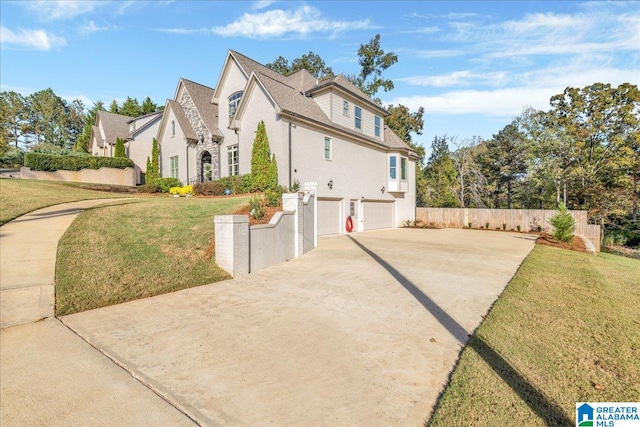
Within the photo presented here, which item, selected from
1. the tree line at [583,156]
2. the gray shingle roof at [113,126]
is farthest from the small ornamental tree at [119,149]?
the tree line at [583,156]

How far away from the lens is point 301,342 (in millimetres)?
3854

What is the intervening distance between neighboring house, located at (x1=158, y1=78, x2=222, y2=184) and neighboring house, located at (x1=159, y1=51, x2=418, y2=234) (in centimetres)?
8

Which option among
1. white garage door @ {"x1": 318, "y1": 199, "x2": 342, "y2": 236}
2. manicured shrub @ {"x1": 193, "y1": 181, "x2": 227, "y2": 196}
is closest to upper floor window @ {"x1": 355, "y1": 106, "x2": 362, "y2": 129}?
white garage door @ {"x1": 318, "y1": 199, "x2": 342, "y2": 236}

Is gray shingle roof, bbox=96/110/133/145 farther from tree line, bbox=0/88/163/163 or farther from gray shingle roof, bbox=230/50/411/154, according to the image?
gray shingle roof, bbox=230/50/411/154

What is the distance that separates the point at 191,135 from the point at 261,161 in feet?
27.8

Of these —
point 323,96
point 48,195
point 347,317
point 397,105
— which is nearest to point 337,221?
point 323,96

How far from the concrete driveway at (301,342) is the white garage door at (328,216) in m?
8.61

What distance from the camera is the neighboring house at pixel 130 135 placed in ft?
86.8

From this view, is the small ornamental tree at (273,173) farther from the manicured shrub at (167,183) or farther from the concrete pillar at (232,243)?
the manicured shrub at (167,183)

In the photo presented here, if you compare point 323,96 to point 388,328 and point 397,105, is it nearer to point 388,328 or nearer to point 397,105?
point 388,328

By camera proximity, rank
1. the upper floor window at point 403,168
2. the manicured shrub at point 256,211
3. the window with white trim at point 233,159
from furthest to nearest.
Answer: the upper floor window at point 403,168 → the window with white trim at point 233,159 → the manicured shrub at point 256,211

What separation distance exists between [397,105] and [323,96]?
751 inches

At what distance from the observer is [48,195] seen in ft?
42.2

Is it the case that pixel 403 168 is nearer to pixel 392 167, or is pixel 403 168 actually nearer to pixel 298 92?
pixel 392 167
